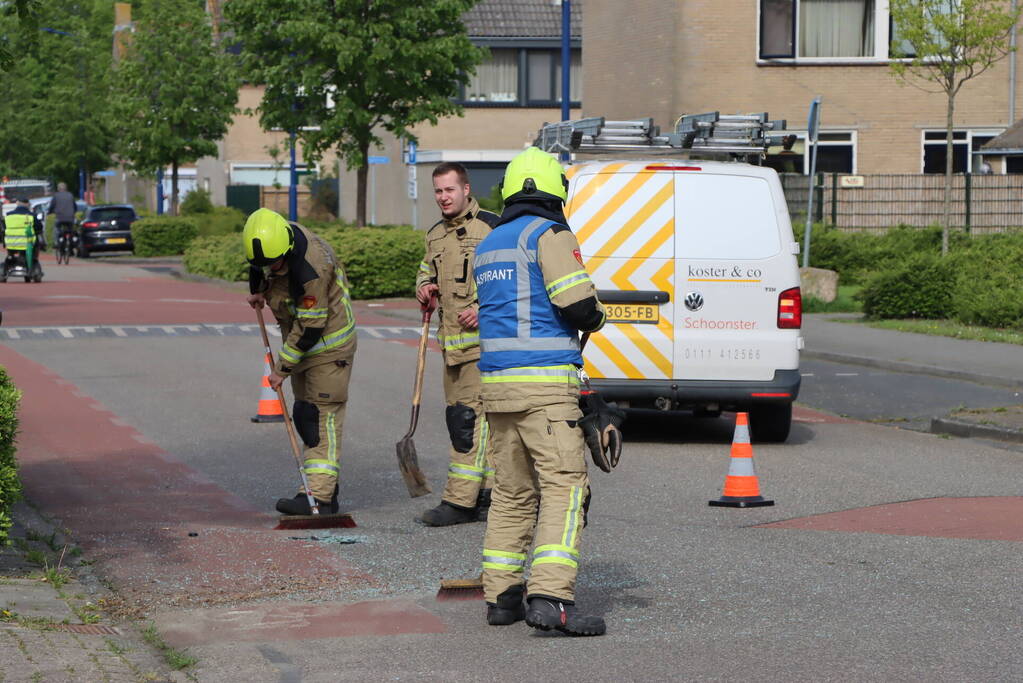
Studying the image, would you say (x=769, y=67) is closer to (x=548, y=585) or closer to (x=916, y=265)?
(x=916, y=265)

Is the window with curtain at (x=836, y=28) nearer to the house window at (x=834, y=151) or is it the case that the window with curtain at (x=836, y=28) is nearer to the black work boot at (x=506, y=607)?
the house window at (x=834, y=151)

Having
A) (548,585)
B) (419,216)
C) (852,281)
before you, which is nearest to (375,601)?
(548,585)

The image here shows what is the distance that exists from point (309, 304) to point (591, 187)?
377 cm

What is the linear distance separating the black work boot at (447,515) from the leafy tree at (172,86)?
41916mm

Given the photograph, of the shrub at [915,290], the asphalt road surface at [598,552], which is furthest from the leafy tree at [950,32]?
the asphalt road surface at [598,552]

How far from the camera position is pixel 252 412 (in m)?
13.7

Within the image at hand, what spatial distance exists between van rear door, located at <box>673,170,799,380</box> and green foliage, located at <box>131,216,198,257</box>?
36.7m

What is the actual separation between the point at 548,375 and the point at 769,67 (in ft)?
89.9

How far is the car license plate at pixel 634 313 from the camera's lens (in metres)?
11.7

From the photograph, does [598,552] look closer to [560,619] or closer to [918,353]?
[560,619]

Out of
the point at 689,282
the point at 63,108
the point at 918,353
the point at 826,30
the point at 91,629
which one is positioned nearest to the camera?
the point at 91,629

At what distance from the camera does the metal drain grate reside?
6301mm

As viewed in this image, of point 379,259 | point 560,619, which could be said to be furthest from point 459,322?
point 379,259

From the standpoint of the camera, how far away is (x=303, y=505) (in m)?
8.85
